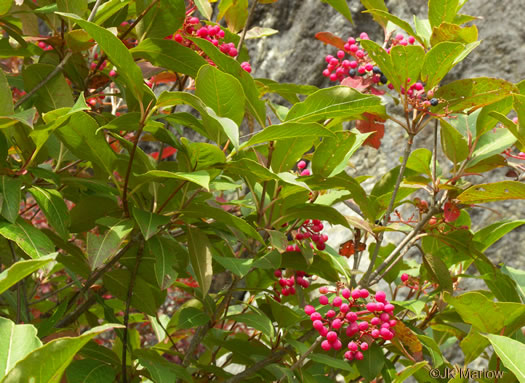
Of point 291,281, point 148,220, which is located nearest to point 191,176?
point 148,220

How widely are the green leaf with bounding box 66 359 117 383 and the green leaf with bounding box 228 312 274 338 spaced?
308 millimetres

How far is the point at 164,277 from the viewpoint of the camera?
125cm

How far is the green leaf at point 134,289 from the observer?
155 cm

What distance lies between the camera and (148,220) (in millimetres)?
1228

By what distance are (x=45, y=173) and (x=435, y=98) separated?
2.88ft

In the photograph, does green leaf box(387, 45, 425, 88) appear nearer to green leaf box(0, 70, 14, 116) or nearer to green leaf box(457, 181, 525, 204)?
green leaf box(457, 181, 525, 204)

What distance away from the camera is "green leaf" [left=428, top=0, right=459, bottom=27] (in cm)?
157

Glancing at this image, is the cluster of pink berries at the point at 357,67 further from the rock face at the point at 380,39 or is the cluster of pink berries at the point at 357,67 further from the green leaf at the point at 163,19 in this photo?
the rock face at the point at 380,39

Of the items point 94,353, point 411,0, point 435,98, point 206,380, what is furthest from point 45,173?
point 411,0

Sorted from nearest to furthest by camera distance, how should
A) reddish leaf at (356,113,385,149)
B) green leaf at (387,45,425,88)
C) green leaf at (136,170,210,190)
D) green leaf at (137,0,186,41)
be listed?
green leaf at (136,170,210,190), green leaf at (387,45,425,88), green leaf at (137,0,186,41), reddish leaf at (356,113,385,149)

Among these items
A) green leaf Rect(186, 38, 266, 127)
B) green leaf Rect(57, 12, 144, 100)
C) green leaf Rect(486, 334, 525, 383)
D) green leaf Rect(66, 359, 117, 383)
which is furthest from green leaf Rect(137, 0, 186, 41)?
green leaf Rect(486, 334, 525, 383)

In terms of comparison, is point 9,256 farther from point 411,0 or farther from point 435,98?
point 411,0

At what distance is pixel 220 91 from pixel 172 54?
0.26 m

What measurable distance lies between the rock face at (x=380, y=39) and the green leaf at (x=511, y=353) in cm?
143
